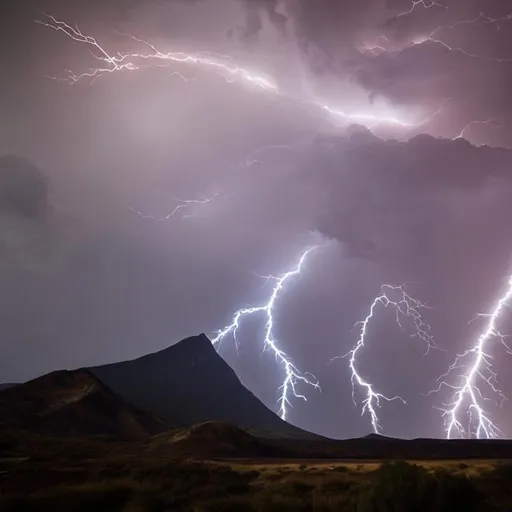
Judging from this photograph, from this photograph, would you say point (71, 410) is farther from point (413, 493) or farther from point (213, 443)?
point (413, 493)

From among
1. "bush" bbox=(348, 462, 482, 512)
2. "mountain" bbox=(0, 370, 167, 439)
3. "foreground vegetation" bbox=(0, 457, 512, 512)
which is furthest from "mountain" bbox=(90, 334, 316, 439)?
"bush" bbox=(348, 462, 482, 512)

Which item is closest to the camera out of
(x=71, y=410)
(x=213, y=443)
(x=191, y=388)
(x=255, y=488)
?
(x=255, y=488)

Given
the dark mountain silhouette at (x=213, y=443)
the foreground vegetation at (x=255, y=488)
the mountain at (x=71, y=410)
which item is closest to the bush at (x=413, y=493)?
the foreground vegetation at (x=255, y=488)

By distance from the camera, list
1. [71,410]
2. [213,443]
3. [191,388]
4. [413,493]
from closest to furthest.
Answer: [413,493]
[213,443]
[71,410]
[191,388]

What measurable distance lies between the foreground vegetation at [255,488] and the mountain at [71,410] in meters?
18.9

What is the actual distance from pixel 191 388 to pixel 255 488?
56.4 metres

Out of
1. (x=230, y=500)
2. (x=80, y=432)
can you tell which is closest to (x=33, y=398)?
(x=80, y=432)

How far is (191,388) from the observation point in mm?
71250

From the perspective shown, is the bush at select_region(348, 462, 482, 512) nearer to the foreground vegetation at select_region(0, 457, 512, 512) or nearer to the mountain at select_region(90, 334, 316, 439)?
the foreground vegetation at select_region(0, 457, 512, 512)

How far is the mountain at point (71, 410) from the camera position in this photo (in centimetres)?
3819

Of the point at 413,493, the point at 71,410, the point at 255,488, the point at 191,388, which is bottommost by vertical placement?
the point at 255,488

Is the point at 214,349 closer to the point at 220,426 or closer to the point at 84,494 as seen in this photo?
the point at 220,426

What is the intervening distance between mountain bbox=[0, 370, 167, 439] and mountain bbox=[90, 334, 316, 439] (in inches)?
669

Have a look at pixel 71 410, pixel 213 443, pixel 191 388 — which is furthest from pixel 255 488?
pixel 191 388
